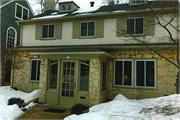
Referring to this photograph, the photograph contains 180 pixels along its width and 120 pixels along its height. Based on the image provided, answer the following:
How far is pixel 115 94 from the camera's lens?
344 inches

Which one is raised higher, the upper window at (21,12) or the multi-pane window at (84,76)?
the upper window at (21,12)

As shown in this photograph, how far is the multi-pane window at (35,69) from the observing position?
10320 mm

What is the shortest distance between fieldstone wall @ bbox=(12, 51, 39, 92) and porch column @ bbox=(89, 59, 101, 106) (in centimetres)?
450

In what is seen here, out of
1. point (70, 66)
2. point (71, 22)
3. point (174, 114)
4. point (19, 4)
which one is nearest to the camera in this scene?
point (174, 114)

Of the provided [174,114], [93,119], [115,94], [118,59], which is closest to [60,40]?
[118,59]

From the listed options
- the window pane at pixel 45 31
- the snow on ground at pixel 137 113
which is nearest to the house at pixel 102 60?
the window pane at pixel 45 31

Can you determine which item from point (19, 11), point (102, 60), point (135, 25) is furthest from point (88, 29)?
point (19, 11)

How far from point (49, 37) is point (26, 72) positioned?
281cm

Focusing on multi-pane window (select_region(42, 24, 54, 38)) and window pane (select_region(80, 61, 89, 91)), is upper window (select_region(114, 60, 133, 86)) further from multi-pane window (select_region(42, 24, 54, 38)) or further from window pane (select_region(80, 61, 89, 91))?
multi-pane window (select_region(42, 24, 54, 38))

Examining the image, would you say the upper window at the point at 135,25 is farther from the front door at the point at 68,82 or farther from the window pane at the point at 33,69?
the window pane at the point at 33,69

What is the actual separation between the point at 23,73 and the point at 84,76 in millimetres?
4983

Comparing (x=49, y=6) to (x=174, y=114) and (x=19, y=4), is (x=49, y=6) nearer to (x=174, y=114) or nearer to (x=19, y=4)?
(x=19, y=4)

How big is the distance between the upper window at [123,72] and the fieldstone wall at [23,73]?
5.30 metres

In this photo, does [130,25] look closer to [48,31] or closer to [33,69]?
[48,31]
